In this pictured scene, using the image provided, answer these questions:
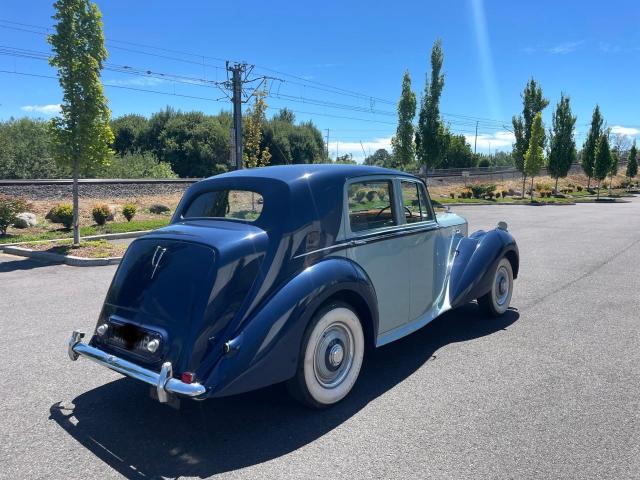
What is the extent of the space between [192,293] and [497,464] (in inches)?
82.2

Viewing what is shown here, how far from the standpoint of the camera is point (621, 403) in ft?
12.1

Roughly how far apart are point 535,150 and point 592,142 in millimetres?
10011

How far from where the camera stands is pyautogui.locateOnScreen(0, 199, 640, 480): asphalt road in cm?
293

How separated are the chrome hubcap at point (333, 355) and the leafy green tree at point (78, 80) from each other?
30.9ft

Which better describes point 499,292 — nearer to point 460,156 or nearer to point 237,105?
point 237,105

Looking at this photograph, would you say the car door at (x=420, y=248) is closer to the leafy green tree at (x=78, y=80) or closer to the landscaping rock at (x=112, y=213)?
the leafy green tree at (x=78, y=80)

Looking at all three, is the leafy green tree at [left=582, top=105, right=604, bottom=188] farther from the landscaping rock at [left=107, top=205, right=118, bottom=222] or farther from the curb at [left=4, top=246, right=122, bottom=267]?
the curb at [left=4, top=246, right=122, bottom=267]

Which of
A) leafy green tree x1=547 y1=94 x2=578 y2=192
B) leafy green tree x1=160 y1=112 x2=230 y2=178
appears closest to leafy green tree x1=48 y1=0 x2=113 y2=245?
leafy green tree x1=547 y1=94 x2=578 y2=192

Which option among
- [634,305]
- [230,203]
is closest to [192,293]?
[230,203]

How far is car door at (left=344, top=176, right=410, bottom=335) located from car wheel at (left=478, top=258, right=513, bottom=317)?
1688mm

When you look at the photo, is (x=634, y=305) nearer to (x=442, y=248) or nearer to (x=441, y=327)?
(x=441, y=327)

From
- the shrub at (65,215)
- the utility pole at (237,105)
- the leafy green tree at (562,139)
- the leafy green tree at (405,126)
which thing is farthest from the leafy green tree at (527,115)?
the shrub at (65,215)

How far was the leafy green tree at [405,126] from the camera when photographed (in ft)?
100

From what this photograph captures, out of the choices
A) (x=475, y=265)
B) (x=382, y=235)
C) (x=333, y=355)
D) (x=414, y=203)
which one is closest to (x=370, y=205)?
(x=382, y=235)
